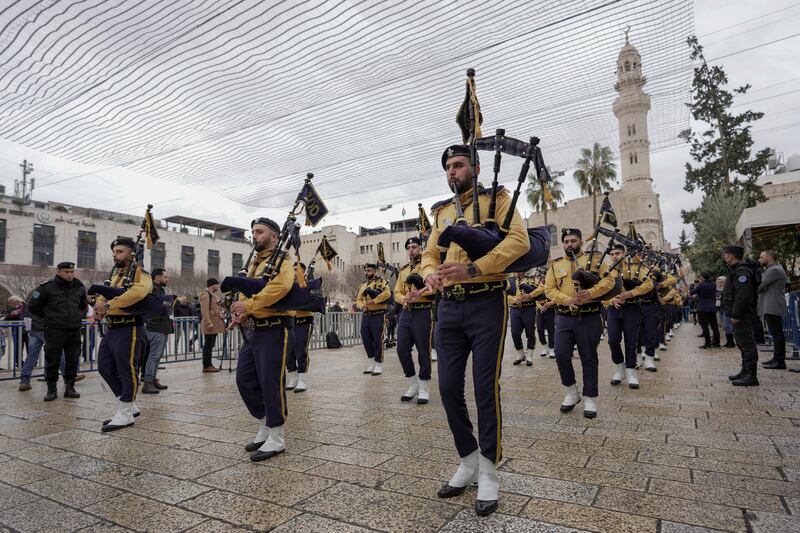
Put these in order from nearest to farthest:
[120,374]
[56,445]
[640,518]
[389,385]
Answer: [640,518] < [56,445] < [120,374] < [389,385]

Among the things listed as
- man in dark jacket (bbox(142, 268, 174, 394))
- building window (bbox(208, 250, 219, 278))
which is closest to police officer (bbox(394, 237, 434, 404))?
man in dark jacket (bbox(142, 268, 174, 394))

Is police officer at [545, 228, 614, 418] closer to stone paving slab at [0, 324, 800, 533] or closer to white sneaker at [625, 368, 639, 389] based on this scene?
stone paving slab at [0, 324, 800, 533]

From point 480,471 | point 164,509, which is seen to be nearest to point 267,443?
point 164,509

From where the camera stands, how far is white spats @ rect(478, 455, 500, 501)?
10.1 feet

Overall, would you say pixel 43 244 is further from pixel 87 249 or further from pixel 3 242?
pixel 87 249

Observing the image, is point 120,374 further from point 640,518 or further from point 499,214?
point 640,518

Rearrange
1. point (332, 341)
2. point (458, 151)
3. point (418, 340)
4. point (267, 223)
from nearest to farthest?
point (458, 151) < point (267, 223) < point (418, 340) < point (332, 341)

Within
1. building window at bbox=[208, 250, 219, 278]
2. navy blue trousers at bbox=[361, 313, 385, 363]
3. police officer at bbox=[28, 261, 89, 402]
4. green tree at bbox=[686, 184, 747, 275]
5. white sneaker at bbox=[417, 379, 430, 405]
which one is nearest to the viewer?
white sneaker at bbox=[417, 379, 430, 405]

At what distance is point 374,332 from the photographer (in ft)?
31.1

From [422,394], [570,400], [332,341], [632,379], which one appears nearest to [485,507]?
[570,400]

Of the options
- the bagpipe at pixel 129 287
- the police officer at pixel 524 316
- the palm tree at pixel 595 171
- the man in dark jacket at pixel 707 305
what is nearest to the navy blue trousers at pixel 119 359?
the bagpipe at pixel 129 287

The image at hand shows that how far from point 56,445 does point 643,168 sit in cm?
7998

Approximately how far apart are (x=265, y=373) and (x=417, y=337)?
3.06 m

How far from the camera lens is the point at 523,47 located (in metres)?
7.46
